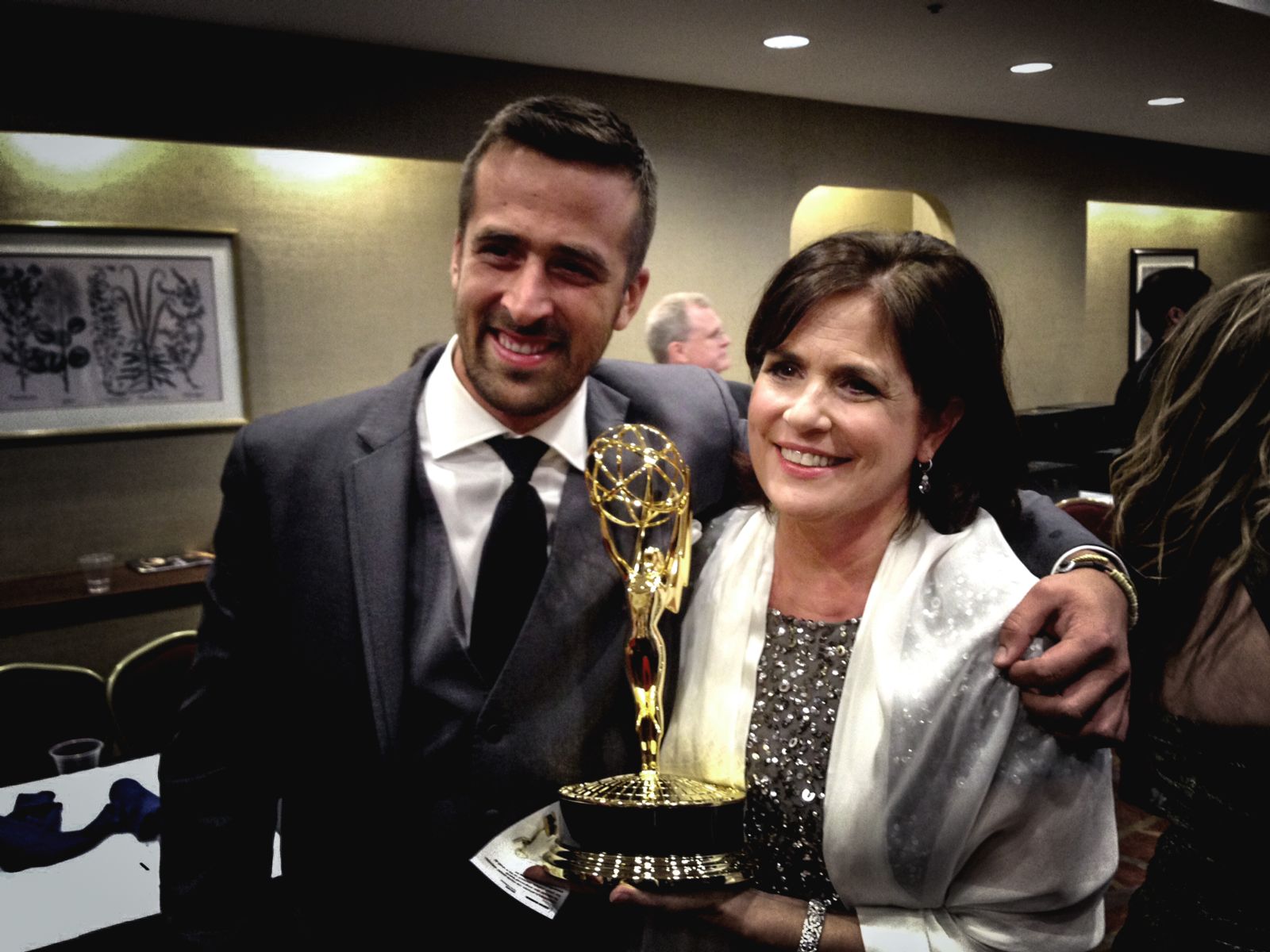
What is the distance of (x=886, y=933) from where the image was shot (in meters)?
1.36

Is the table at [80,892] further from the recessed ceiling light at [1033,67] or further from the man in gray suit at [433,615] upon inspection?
the recessed ceiling light at [1033,67]

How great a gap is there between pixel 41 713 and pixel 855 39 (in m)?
4.33

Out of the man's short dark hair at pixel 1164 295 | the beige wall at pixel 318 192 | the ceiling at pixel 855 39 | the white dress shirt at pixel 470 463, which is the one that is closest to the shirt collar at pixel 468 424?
the white dress shirt at pixel 470 463

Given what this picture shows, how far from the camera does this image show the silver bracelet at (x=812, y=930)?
4.48 ft

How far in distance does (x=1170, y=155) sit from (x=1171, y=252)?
1184 mm

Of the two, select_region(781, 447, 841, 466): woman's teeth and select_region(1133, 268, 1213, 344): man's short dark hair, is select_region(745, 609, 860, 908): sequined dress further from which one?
select_region(1133, 268, 1213, 344): man's short dark hair

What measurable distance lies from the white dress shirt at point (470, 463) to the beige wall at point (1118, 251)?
8575 mm

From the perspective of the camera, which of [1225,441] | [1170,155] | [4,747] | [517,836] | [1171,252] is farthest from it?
[1171,252]

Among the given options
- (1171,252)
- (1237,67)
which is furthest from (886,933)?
(1171,252)

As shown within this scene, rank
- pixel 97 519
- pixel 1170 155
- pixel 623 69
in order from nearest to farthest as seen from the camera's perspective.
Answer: pixel 97 519 < pixel 623 69 < pixel 1170 155

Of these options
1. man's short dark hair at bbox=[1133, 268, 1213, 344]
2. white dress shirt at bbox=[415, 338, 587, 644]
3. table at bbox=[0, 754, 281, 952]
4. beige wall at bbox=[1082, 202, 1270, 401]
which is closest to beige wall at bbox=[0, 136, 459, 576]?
→ table at bbox=[0, 754, 281, 952]

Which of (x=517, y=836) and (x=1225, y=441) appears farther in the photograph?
(x=1225, y=441)

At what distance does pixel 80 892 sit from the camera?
6.61ft

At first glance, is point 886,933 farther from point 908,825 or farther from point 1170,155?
point 1170,155
